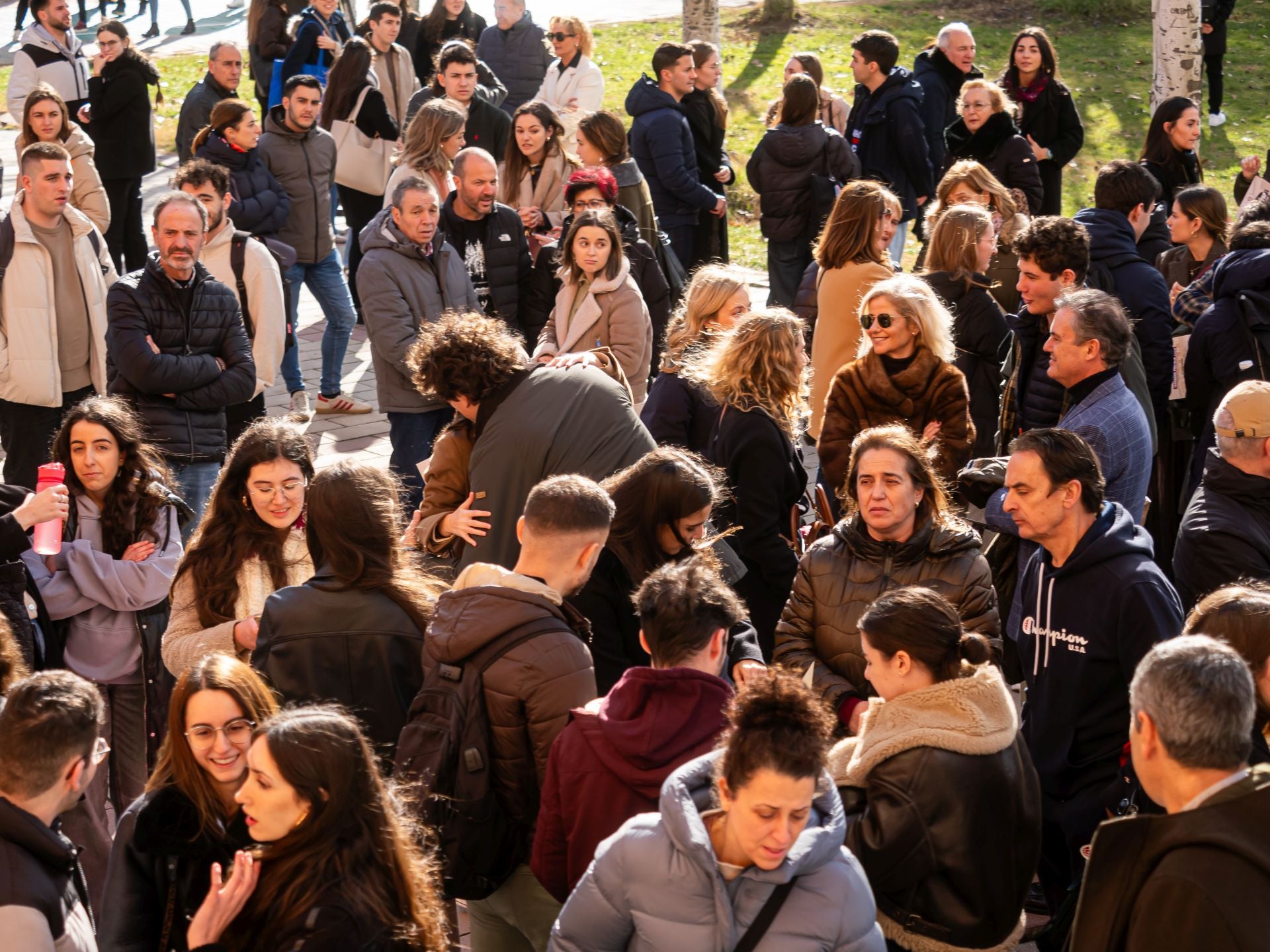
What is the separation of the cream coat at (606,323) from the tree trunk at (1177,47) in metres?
8.75

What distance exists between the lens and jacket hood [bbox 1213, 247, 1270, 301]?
6430mm

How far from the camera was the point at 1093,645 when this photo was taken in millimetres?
4336

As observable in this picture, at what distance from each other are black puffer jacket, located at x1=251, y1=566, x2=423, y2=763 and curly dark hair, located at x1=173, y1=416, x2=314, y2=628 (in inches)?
27.1

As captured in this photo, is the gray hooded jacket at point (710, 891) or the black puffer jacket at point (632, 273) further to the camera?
the black puffer jacket at point (632, 273)

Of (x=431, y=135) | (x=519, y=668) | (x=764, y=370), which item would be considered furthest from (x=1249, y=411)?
(x=431, y=135)

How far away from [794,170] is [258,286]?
13.0ft

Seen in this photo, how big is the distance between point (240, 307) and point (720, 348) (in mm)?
2768

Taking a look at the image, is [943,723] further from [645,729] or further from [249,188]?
[249,188]

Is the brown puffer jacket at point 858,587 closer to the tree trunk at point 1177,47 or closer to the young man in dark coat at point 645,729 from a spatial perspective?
the young man in dark coat at point 645,729

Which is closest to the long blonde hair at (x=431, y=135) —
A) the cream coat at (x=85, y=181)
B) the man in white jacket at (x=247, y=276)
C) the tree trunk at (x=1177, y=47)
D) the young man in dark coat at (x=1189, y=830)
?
the man in white jacket at (x=247, y=276)

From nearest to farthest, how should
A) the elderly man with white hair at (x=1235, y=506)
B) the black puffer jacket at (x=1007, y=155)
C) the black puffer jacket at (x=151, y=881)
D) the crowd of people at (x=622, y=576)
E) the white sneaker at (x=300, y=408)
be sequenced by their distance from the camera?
1. the crowd of people at (x=622, y=576)
2. the black puffer jacket at (x=151, y=881)
3. the elderly man with white hair at (x=1235, y=506)
4. the white sneaker at (x=300, y=408)
5. the black puffer jacket at (x=1007, y=155)

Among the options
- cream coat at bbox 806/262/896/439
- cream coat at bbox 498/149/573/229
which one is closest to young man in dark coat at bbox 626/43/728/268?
cream coat at bbox 498/149/573/229

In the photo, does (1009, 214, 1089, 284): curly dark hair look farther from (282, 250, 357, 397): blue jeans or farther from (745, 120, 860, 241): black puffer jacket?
(282, 250, 357, 397): blue jeans

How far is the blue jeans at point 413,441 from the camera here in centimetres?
727
